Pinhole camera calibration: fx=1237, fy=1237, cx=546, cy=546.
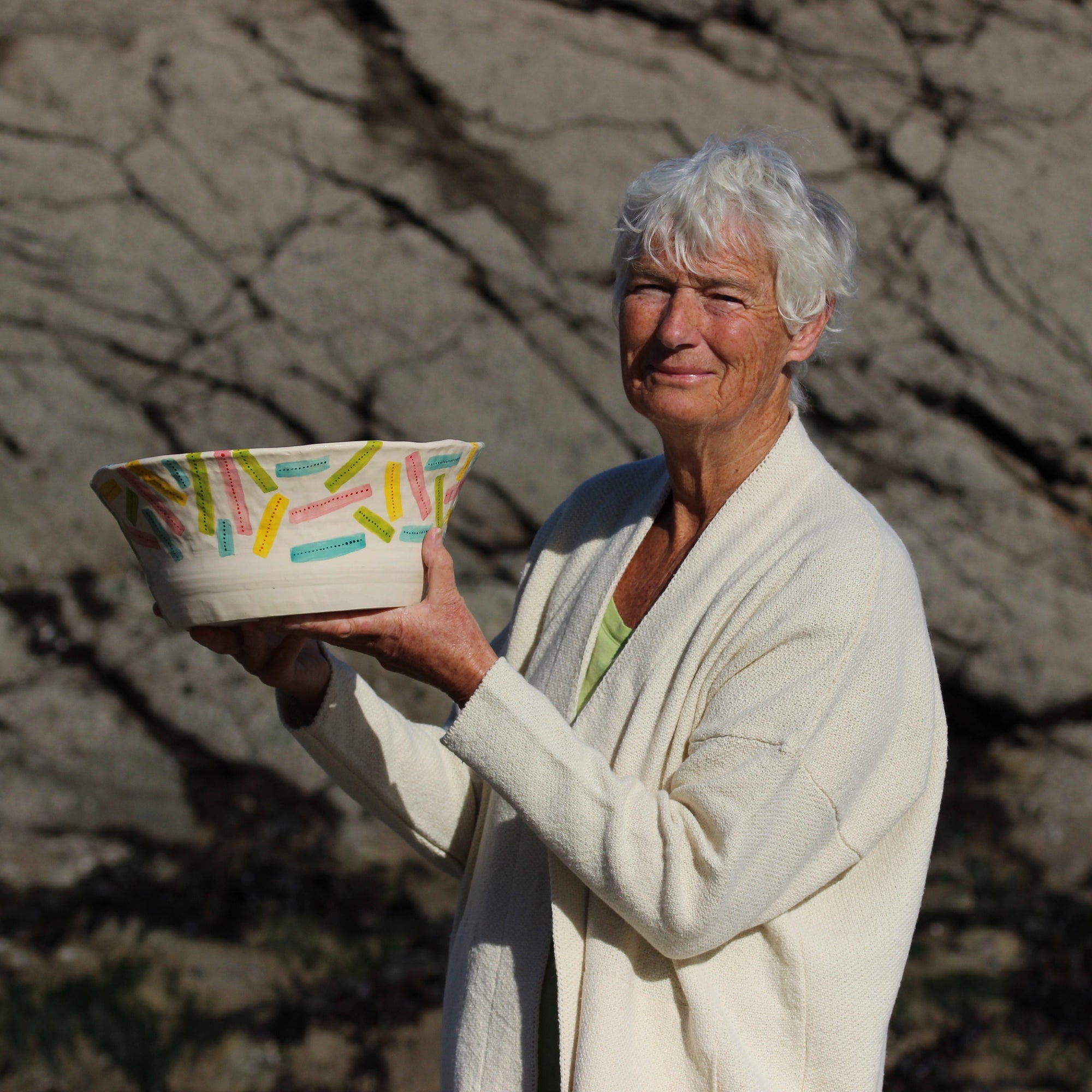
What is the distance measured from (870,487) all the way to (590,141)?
1643mm

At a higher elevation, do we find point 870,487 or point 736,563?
point 736,563

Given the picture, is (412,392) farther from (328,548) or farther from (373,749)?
(328,548)

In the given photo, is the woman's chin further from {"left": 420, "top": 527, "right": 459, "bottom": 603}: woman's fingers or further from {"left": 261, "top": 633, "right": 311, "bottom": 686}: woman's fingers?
{"left": 261, "top": 633, "right": 311, "bottom": 686}: woman's fingers

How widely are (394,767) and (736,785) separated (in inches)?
23.0

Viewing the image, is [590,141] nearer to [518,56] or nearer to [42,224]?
[518,56]

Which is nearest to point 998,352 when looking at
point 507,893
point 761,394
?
point 761,394

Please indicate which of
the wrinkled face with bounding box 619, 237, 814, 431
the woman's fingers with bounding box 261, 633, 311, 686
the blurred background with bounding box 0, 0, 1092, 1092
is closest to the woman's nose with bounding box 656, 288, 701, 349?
the wrinkled face with bounding box 619, 237, 814, 431

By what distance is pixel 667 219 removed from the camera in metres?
1.58

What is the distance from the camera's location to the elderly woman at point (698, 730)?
1352 mm

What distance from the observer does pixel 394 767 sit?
5.70ft

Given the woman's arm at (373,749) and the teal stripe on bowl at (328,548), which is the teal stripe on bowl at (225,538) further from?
the woman's arm at (373,749)

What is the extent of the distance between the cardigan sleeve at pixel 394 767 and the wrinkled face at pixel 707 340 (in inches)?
18.9

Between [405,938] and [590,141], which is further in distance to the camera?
[590,141]

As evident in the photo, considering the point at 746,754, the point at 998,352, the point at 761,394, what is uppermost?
the point at 761,394
